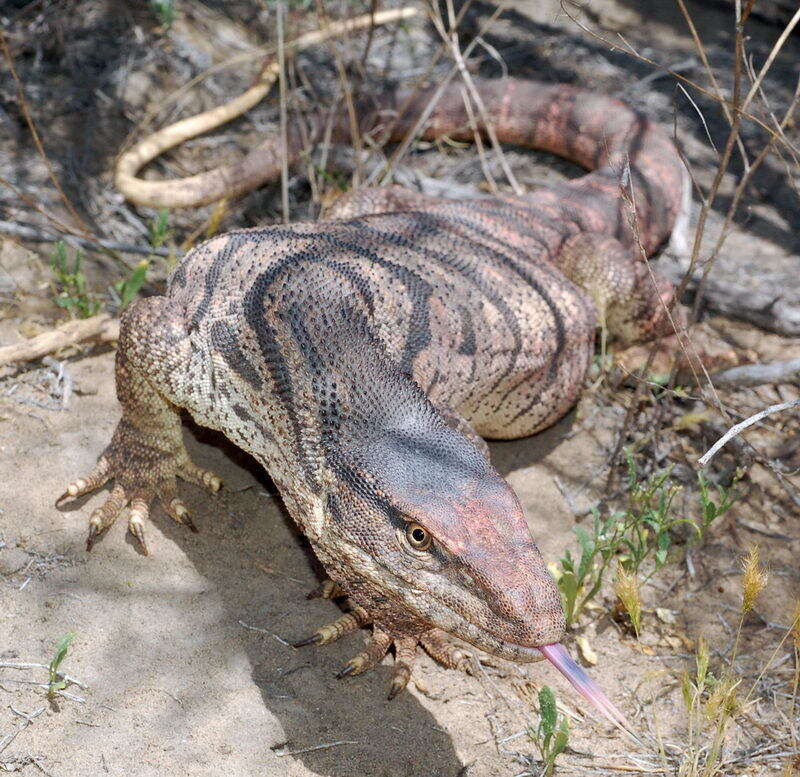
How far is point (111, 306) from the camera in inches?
A: 213

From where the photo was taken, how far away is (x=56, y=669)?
10.7ft

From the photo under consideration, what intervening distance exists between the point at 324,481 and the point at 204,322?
1.05m

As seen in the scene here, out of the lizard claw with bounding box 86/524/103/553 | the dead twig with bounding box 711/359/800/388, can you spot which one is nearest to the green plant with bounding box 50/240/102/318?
the lizard claw with bounding box 86/524/103/553

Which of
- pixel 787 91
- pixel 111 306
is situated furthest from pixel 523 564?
pixel 787 91

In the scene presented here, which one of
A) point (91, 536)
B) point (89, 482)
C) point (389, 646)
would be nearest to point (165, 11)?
point (89, 482)

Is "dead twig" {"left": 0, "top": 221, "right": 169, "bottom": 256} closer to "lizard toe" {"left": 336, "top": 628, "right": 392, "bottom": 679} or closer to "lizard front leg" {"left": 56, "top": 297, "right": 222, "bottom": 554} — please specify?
"lizard front leg" {"left": 56, "top": 297, "right": 222, "bottom": 554}

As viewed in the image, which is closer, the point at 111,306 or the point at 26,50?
the point at 111,306

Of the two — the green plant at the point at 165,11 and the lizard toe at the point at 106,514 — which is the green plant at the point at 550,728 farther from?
the green plant at the point at 165,11

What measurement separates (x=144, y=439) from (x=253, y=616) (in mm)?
1020

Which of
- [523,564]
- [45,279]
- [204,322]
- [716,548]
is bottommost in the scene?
[45,279]

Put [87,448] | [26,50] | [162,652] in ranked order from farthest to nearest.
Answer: [26,50] → [87,448] → [162,652]

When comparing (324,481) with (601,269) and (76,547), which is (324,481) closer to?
(76,547)

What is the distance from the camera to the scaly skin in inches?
119

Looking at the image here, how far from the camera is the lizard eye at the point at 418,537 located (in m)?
2.99
